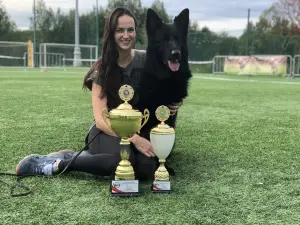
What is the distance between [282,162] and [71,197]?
1609 mm

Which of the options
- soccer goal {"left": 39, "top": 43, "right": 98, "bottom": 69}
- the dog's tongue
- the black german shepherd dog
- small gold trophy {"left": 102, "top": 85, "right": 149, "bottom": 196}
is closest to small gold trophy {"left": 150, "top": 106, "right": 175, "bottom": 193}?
small gold trophy {"left": 102, "top": 85, "right": 149, "bottom": 196}

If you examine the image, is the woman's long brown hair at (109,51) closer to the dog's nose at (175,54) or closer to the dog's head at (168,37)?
the dog's head at (168,37)

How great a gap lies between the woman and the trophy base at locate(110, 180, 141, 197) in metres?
0.28

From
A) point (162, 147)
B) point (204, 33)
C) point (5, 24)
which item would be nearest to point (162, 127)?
point (162, 147)

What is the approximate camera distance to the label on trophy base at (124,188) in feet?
6.44

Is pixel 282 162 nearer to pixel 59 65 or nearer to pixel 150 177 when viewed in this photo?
pixel 150 177

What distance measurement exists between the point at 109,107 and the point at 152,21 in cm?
66

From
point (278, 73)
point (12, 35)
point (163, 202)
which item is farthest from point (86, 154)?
point (12, 35)

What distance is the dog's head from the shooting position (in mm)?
2389

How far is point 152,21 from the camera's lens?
94.8 inches

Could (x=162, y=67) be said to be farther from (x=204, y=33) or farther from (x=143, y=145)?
(x=204, y=33)

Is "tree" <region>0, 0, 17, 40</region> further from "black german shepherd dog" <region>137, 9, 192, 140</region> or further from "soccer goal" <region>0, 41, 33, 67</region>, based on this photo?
"black german shepherd dog" <region>137, 9, 192, 140</region>

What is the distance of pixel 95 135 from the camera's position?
251 centimetres

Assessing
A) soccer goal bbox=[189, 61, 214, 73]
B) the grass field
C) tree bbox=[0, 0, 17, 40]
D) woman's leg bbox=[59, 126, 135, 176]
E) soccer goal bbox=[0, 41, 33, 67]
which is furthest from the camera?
tree bbox=[0, 0, 17, 40]
